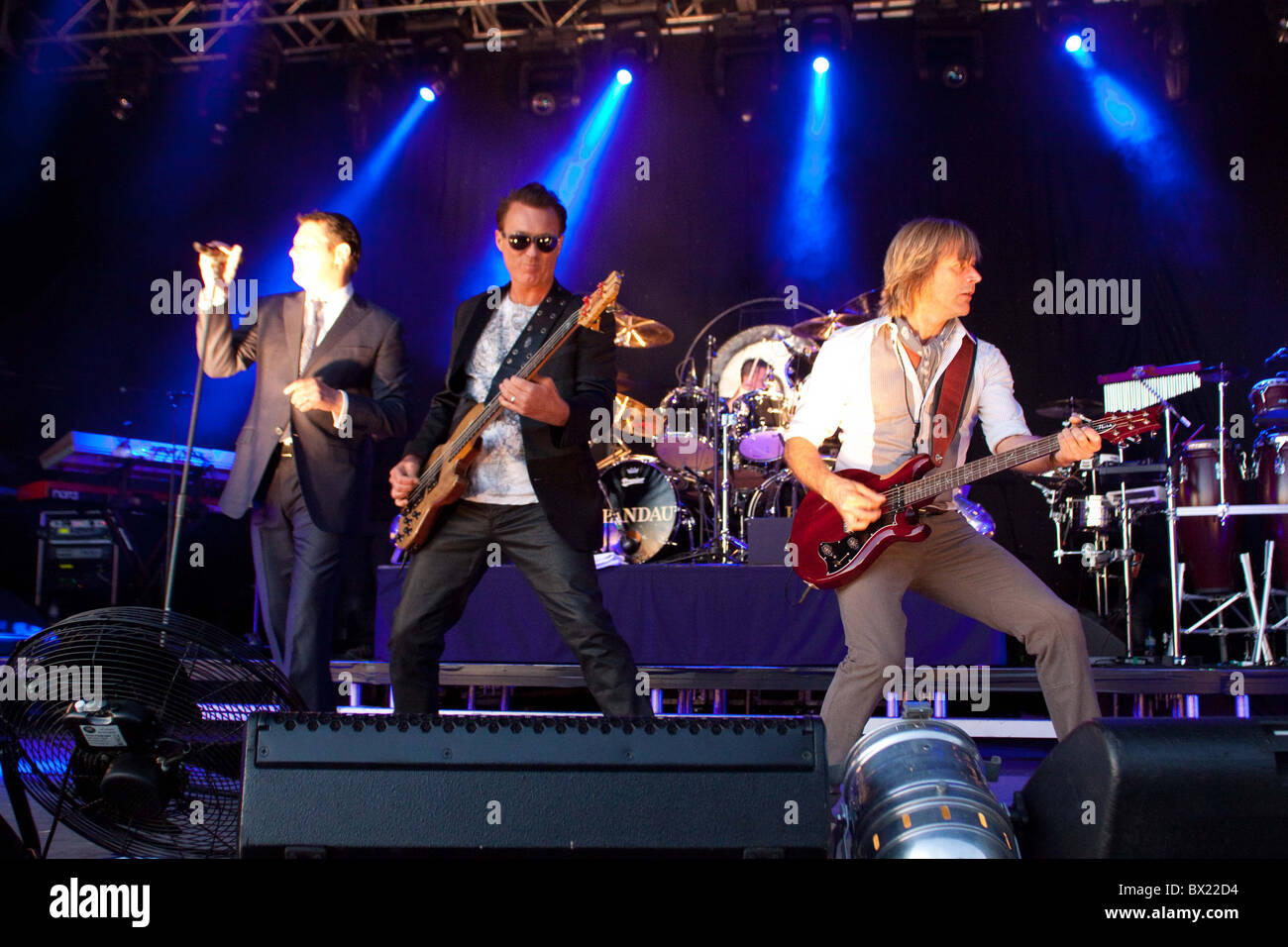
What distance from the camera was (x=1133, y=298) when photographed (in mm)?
9438

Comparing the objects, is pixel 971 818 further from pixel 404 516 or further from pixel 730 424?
pixel 730 424

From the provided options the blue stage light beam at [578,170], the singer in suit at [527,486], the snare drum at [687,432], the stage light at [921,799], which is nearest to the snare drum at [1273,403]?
the snare drum at [687,432]

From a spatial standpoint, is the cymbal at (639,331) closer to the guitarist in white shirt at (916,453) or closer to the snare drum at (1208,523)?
the snare drum at (1208,523)

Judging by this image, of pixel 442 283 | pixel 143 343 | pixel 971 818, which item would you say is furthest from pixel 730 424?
pixel 971 818

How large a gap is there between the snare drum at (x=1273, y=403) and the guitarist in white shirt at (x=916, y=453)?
4477 millimetres

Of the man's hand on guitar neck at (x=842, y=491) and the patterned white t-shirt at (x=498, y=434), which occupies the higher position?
the patterned white t-shirt at (x=498, y=434)

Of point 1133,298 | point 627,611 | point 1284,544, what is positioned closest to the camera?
point 627,611

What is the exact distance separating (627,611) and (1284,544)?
4301 mm

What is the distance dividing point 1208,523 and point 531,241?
18.1 ft

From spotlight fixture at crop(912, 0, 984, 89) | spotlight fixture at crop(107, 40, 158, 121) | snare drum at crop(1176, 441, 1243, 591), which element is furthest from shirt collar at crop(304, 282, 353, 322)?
spotlight fixture at crop(107, 40, 158, 121)

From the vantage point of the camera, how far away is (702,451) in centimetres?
887

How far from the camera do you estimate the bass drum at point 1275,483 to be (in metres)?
6.90

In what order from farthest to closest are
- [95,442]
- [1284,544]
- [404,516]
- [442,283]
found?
[442,283] < [95,442] < [1284,544] < [404,516]

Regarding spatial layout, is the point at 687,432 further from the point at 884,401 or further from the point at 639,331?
the point at 884,401
